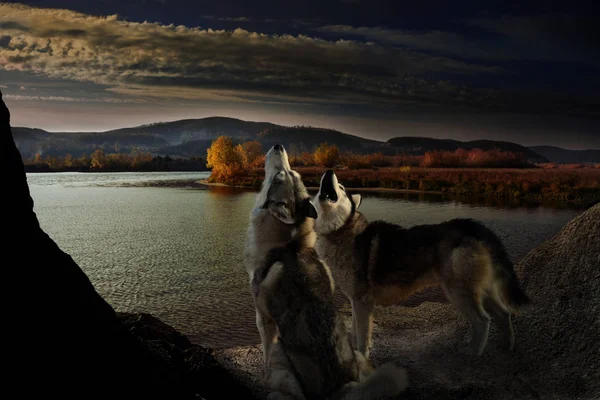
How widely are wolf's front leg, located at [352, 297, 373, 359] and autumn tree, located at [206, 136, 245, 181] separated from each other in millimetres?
67262

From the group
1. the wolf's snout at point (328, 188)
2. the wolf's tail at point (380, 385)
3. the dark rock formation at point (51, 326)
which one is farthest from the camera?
the wolf's snout at point (328, 188)

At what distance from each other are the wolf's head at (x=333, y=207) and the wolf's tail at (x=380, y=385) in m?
3.03

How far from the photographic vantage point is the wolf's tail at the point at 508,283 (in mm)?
9070

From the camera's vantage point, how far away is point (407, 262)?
8.88 m

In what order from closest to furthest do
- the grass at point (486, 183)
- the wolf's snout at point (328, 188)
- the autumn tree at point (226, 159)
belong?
the wolf's snout at point (328, 188) → the grass at point (486, 183) → the autumn tree at point (226, 159)

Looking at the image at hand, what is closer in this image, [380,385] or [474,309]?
[380,385]

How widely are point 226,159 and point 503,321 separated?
2801 inches

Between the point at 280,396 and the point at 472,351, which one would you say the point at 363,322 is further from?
the point at 280,396

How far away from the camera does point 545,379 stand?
8688mm

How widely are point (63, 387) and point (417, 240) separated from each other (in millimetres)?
6207

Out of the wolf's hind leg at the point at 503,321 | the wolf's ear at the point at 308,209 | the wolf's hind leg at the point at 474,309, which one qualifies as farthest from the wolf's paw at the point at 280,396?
the wolf's hind leg at the point at 503,321

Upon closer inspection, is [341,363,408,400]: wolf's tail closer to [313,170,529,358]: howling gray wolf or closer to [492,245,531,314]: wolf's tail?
[313,170,529,358]: howling gray wolf

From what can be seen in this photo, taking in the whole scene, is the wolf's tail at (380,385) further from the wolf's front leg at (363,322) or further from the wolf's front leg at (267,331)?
the wolf's front leg at (363,322)

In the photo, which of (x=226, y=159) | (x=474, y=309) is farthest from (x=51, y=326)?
(x=226, y=159)
